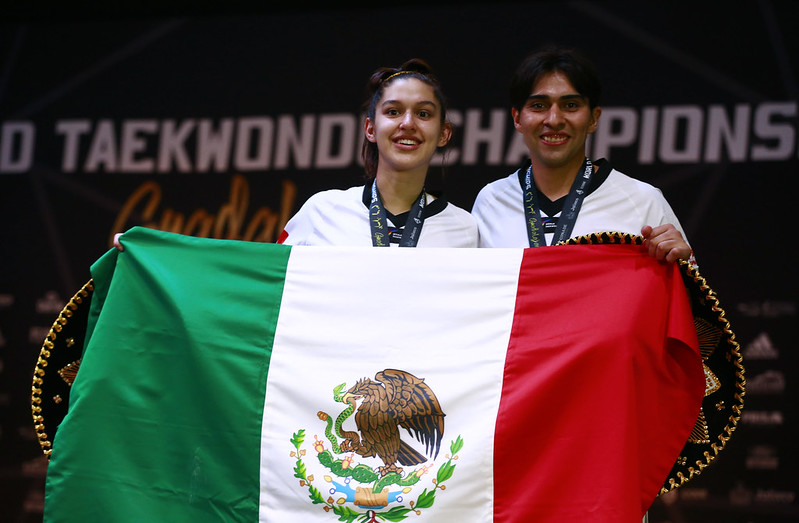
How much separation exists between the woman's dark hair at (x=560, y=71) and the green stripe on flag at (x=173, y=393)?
3.04 ft

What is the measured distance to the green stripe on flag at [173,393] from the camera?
2.07 meters

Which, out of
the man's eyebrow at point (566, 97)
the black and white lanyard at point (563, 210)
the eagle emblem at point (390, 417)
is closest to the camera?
the eagle emblem at point (390, 417)

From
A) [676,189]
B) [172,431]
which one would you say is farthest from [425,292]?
[676,189]

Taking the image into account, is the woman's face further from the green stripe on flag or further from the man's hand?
the man's hand

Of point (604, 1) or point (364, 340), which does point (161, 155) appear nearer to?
point (604, 1)

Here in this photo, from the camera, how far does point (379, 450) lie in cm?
204

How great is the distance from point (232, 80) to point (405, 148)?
2.26 metres

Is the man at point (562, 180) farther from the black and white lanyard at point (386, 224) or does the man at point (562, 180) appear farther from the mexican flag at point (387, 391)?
the mexican flag at point (387, 391)

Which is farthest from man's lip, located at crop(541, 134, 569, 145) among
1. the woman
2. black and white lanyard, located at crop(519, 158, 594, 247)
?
the woman

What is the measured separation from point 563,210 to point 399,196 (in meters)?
0.48

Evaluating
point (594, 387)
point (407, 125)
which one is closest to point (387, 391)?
point (594, 387)

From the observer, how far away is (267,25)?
4488 millimetres

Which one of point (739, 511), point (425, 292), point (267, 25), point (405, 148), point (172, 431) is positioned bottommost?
point (739, 511)

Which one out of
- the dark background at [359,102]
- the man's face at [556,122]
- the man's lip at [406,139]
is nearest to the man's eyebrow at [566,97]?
the man's face at [556,122]
